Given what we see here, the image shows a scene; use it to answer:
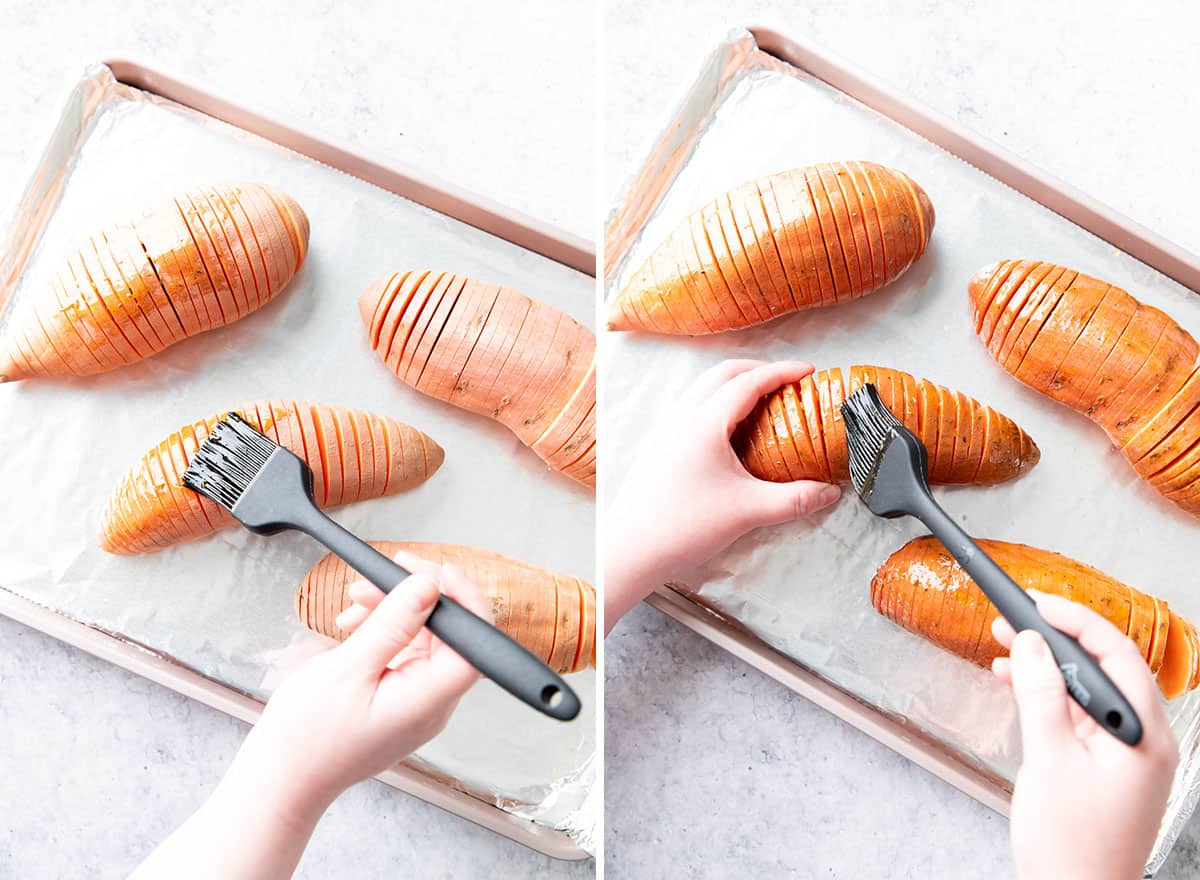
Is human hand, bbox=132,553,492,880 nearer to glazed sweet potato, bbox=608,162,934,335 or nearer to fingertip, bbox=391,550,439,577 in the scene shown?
fingertip, bbox=391,550,439,577

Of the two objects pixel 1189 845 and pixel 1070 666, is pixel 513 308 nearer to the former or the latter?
pixel 1070 666

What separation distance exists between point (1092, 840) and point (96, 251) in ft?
2.14

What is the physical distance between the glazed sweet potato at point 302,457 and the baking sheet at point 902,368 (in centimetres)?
13

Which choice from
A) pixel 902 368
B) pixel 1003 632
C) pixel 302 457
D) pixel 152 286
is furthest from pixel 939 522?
pixel 152 286

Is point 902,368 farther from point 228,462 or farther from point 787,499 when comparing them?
point 228,462

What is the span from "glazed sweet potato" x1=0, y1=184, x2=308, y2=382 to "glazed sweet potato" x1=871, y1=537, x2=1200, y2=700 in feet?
1.49

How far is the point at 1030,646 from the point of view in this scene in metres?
0.39

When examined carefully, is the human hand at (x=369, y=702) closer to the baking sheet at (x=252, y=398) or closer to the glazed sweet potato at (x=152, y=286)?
the baking sheet at (x=252, y=398)

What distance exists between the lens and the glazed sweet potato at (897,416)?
Answer: 1.91 feet

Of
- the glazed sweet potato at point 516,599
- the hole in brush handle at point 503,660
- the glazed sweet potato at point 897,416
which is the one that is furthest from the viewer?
the glazed sweet potato at point 897,416

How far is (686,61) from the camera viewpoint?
73 centimetres

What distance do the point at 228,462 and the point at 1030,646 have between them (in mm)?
397

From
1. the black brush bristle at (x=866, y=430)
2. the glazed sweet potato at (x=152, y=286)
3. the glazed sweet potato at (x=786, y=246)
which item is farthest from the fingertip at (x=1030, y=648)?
the glazed sweet potato at (x=152, y=286)

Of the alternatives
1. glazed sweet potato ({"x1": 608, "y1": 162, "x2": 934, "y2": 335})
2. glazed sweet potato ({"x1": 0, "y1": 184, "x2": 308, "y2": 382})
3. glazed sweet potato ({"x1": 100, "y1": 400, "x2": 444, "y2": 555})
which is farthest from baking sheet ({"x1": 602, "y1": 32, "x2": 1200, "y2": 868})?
glazed sweet potato ({"x1": 0, "y1": 184, "x2": 308, "y2": 382})
